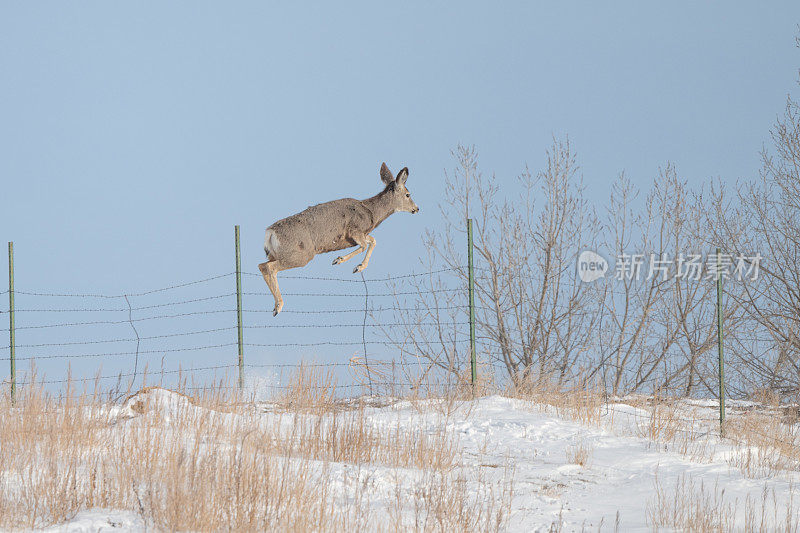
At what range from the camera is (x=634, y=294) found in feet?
44.2

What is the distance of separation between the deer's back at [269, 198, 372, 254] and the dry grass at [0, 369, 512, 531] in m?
1.99

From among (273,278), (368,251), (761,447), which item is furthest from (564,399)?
(273,278)

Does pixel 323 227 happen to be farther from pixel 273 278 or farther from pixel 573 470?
pixel 573 470

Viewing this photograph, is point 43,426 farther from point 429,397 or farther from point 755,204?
point 755,204

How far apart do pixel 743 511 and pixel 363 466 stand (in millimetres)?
2696

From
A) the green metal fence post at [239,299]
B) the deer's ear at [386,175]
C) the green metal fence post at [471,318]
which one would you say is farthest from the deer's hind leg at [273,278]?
the green metal fence post at [471,318]

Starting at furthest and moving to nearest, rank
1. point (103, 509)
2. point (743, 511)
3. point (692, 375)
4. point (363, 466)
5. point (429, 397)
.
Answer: point (692, 375) < point (429, 397) < point (363, 466) < point (743, 511) < point (103, 509)

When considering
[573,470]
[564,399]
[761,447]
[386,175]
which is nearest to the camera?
[573,470]

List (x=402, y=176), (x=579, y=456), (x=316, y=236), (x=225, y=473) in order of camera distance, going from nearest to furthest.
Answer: (x=225, y=473) < (x=579, y=456) < (x=316, y=236) < (x=402, y=176)

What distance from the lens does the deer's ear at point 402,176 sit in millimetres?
9094

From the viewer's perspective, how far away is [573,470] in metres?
6.61

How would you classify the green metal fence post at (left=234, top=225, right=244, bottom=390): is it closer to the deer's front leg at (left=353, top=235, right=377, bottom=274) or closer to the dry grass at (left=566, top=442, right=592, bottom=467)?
the deer's front leg at (left=353, top=235, right=377, bottom=274)

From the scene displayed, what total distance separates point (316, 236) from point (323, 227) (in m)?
0.12

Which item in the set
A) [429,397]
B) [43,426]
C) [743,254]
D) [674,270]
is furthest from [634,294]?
[43,426]
